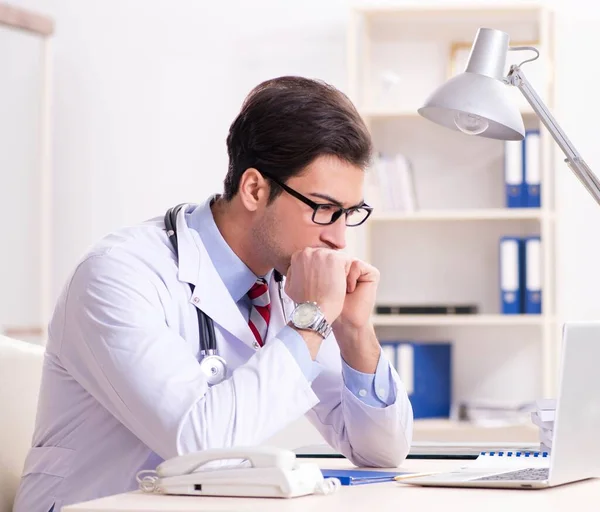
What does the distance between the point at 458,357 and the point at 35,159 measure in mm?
1937

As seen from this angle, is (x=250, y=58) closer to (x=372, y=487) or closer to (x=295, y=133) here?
(x=295, y=133)

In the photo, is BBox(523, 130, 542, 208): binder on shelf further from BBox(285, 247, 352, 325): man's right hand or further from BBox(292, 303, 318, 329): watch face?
BBox(292, 303, 318, 329): watch face

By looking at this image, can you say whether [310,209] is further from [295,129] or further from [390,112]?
[390,112]

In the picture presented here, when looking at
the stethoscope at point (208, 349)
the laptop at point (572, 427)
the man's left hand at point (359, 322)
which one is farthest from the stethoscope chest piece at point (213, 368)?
the laptop at point (572, 427)

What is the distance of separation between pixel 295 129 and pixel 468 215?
2.20 m

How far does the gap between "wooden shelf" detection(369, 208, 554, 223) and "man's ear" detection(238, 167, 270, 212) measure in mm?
2084

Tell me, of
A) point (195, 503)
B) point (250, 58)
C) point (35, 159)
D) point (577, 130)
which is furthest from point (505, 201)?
point (195, 503)

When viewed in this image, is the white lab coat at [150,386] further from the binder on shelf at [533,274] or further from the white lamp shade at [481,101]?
the binder on shelf at [533,274]

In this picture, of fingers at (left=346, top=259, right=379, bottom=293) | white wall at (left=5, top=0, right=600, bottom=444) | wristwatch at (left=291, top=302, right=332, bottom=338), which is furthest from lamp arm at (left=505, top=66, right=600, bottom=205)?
white wall at (left=5, top=0, right=600, bottom=444)

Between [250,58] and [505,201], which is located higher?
[250,58]

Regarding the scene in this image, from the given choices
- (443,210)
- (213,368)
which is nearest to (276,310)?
(213,368)

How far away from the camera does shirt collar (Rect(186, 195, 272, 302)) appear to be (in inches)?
72.2

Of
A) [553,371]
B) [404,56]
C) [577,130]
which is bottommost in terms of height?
[553,371]

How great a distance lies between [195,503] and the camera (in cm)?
125
